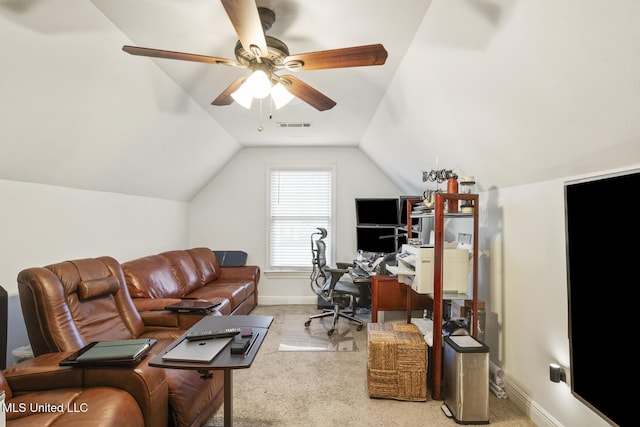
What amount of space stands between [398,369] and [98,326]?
7.28 feet

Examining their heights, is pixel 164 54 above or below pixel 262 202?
above

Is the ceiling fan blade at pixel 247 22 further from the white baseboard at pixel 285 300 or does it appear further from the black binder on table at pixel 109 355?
the white baseboard at pixel 285 300

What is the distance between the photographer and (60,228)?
2617 mm

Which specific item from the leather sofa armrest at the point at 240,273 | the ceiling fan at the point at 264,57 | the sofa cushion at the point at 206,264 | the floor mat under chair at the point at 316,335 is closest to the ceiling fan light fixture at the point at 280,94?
the ceiling fan at the point at 264,57

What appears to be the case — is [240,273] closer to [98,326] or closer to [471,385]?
[98,326]

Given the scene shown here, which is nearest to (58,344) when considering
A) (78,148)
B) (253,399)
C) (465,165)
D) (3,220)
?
(3,220)

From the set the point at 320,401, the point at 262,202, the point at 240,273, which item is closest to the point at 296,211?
the point at 262,202

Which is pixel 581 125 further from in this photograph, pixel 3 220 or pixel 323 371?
pixel 3 220

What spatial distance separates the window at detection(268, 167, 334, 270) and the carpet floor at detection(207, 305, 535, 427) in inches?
83.2

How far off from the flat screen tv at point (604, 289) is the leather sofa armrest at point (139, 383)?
201 centimetres

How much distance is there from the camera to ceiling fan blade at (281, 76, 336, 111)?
192 cm

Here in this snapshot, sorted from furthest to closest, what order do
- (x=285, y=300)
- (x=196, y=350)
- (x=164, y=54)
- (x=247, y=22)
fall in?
(x=285, y=300) → (x=164, y=54) → (x=196, y=350) → (x=247, y=22)

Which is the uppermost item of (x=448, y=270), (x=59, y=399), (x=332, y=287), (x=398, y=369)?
(x=448, y=270)

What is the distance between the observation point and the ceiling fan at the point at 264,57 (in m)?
1.38
